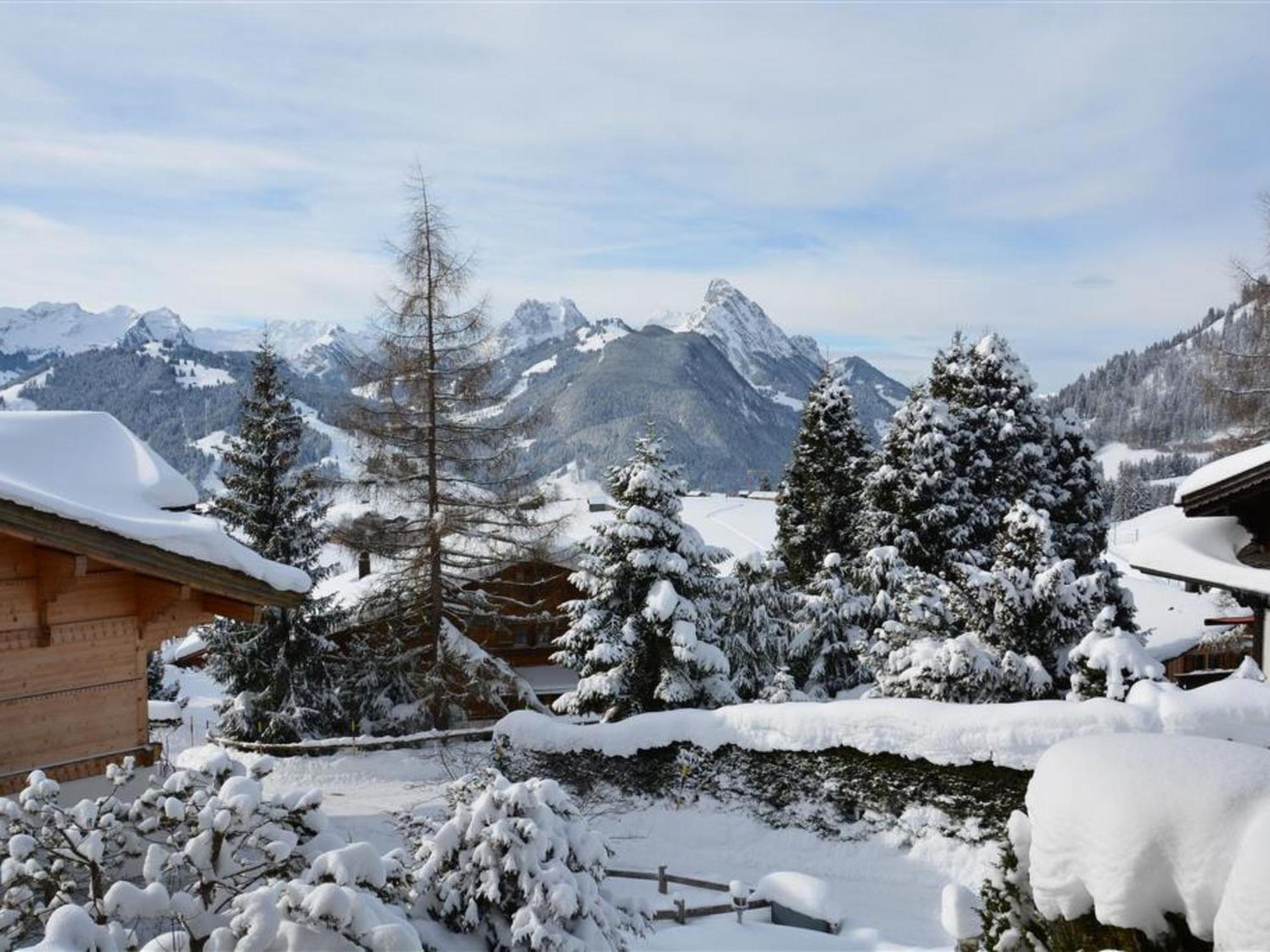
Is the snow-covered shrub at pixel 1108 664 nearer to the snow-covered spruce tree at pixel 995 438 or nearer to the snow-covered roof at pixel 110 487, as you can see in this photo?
the snow-covered spruce tree at pixel 995 438

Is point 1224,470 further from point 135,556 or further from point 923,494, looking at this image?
point 923,494

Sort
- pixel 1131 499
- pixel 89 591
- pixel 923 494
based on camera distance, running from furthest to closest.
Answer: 1. pixel 1131 499
2. pixel 923 494
3. pixel 89 591

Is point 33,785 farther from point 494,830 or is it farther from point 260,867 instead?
point 494,830

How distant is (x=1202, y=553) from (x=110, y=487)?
35.1 feet

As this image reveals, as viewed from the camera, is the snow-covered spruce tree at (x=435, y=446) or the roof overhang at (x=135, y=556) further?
the snow-covered spruce tree at (x=435, y=446)

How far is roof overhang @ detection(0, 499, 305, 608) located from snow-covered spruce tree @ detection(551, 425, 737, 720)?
10.3m

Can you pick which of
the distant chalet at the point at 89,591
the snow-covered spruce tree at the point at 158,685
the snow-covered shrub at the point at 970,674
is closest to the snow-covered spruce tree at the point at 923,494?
the snow-covered shrub at the point at 970,674

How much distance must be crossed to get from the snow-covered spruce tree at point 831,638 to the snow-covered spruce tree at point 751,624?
93cm

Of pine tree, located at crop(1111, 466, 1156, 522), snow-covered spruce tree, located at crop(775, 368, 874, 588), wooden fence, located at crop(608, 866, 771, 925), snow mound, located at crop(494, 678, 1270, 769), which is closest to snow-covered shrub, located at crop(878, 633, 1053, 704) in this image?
snow mound, located at crop(494, 678, 1270, 769)

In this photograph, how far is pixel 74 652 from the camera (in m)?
8.73

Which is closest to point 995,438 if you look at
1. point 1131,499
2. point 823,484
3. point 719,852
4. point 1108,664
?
point 823,484

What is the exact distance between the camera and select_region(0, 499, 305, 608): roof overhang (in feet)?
25.3

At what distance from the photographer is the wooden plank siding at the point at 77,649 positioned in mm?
8305

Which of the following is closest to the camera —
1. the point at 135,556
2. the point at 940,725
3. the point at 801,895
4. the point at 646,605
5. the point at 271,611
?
the point at 135,556
